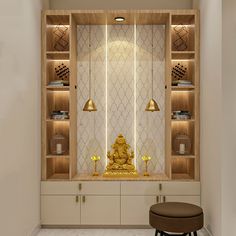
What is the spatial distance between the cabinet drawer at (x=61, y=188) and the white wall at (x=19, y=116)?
0.15 metres

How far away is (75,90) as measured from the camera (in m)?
5.00

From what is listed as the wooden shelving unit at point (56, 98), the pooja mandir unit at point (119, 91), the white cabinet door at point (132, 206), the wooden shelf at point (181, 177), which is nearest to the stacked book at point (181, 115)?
the pooja mandir unit at point (119, 91)

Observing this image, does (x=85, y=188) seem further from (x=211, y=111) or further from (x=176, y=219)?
(x=211, y=111)

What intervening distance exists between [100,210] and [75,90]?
147 centimetres

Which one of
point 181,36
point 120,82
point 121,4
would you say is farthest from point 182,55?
point 121,4

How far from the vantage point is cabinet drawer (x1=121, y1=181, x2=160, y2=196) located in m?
4.63

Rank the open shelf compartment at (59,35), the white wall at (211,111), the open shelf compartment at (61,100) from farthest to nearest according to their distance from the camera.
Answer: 1. the open shelf compartment at (61,100)
2. the open shelf compartment at (59,35)
3. the white wall at (211,111)

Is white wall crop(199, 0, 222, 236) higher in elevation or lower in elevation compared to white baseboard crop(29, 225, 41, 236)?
higher

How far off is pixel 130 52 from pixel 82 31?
2.18 ft

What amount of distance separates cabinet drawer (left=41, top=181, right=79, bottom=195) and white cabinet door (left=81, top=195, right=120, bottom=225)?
0.15 metres

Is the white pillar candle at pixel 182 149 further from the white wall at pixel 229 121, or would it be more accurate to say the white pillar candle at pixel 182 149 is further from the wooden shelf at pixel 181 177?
the white wall at pixel 229 121

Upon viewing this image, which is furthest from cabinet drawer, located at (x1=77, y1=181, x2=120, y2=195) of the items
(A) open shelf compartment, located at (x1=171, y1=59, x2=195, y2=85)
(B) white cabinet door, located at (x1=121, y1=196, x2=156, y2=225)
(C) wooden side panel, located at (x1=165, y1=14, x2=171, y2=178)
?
(A) open shelf compartment, located at (x1=171, y1=59, x2=195, y2=85)

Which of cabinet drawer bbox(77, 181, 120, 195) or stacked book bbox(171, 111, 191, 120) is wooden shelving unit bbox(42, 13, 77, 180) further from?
stacked book bbox(171, 111, 191, 120)

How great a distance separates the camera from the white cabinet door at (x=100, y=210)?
15.2 feet
